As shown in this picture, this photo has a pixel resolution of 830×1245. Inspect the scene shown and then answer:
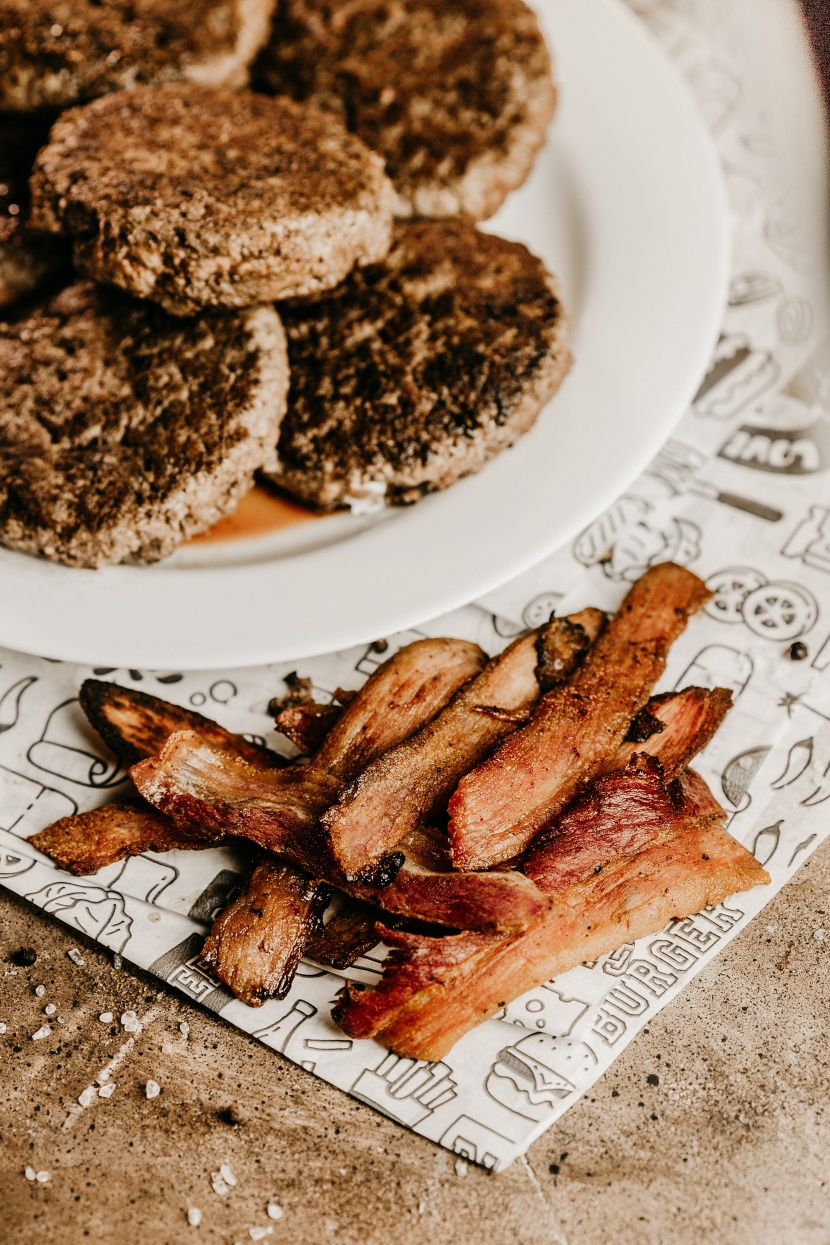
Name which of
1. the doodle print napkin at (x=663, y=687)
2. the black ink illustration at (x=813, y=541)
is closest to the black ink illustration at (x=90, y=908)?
the doodle print napkin at (x=663, y=687)

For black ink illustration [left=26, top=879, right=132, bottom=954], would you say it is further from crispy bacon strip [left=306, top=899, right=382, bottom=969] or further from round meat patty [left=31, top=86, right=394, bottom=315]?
round meat patty [left=31, top=86, right=394, bottom=315]

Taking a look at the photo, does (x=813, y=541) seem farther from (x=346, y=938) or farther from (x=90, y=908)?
(x=90, y=908)

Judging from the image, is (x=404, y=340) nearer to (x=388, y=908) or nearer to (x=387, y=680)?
(x=387, y=680)

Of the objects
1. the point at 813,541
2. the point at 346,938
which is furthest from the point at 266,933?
the point at 813,541

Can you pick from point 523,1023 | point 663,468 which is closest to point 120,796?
point 523,1023

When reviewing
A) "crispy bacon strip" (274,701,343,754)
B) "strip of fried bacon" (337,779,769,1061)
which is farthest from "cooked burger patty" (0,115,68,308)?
"strip of fried bacon" (337,779,769,1061)

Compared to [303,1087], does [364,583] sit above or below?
above
